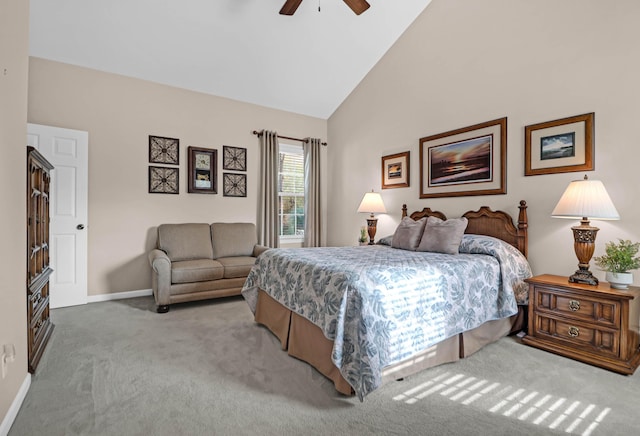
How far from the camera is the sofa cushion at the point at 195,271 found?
3592 mm

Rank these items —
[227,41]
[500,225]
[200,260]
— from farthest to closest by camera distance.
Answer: [200,260]
[227,41]
[500,225]

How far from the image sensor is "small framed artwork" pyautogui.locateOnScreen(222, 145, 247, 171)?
188 inches

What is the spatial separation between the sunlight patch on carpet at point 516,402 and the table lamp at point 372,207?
264 cm

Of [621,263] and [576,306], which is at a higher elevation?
[621,263]

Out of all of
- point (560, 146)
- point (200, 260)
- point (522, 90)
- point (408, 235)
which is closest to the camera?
point (560, 146)

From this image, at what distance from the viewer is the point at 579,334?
239 centimetres

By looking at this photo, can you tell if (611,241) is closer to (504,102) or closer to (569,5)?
(504,102)

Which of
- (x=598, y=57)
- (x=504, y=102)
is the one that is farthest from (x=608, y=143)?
(x=504, y=102)

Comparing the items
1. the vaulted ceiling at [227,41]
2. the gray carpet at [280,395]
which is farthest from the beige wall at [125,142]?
the gray carpet at [280,395]

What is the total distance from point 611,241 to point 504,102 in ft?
5.35

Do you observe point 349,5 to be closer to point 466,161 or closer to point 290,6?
point 290,6

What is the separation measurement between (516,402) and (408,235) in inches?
72.4

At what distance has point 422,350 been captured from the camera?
2.09 metres

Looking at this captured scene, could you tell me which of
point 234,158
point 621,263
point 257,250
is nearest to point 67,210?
point 234,158
